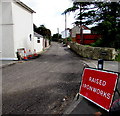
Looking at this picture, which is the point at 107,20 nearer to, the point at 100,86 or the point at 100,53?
the point at 100,53

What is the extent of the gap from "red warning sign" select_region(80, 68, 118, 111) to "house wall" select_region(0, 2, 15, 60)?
9.68 metres

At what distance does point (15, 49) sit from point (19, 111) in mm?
9394

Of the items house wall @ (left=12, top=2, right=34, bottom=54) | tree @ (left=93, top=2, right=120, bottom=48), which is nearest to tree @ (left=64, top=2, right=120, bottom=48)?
tree @ (left=93, top=2, right=120, bottom=48)

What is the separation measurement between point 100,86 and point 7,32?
10700 mm

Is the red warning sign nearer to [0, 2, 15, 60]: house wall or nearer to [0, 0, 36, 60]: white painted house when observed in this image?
[0, 0, 36, 60]: white painted house

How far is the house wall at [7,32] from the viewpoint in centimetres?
1093

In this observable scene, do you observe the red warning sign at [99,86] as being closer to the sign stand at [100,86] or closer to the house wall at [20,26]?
the sign stand at [100,86]

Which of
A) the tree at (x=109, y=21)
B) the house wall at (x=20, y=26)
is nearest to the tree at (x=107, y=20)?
the tree at (x=109, y=21)

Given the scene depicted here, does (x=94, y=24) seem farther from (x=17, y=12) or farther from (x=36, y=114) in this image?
(x=36, y=114)

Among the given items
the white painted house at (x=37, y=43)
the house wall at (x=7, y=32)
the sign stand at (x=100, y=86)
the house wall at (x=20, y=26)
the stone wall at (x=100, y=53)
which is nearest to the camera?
the sign stand at (x=100, y=86)

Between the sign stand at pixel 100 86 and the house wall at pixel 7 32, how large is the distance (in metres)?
9.68

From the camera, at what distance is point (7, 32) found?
1120 cm

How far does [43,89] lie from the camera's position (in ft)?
14.6

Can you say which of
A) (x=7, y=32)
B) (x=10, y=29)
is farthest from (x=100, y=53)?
(x=7, y=32)
